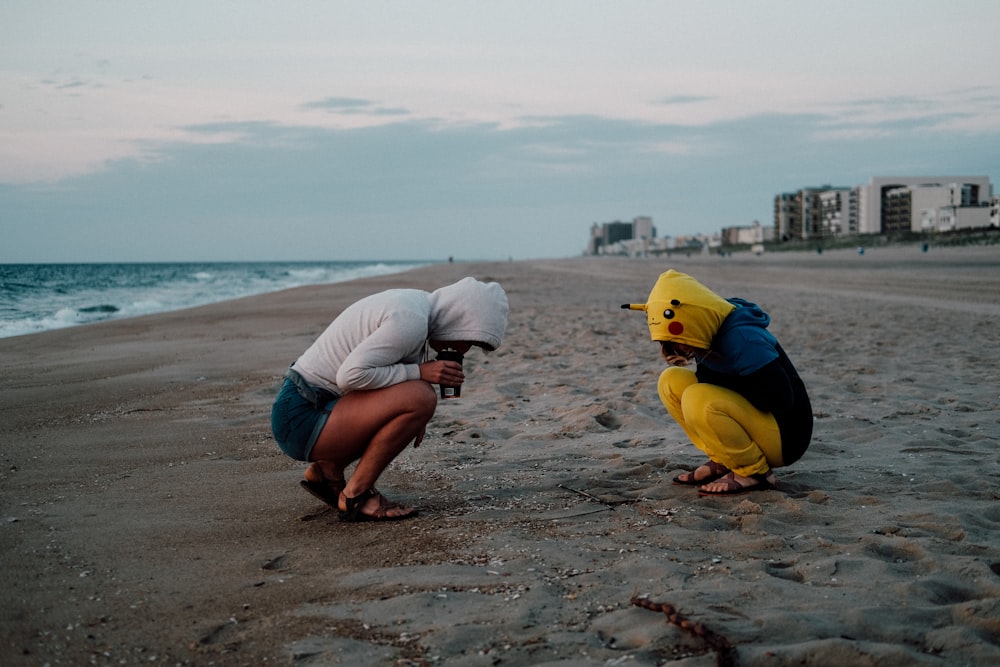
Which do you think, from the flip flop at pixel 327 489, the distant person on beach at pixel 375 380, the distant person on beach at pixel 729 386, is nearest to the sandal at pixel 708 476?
the distant person on beach at pixel 729 386

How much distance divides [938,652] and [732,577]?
66cm

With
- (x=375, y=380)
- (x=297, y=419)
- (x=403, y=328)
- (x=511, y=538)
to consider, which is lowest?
(x=511, y=538)

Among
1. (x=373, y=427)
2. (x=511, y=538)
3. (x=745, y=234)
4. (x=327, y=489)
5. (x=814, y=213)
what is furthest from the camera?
(x=745, y=234)

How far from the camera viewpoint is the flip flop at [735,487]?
3760 millimetres

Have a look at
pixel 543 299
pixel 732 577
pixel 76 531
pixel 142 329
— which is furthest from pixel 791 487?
pixel 543 299

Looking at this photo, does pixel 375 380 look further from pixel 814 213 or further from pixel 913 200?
pixel 814 213

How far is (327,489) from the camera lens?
3668 mm

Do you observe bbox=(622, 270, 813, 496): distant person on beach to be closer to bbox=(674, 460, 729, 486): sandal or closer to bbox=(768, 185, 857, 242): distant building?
bbox=(674, 460, 729, 486): sandal

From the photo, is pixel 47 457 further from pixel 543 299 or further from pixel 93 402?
pixel 543 299

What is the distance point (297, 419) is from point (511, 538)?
1.01 m

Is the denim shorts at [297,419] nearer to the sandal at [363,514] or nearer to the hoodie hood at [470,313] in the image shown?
the sandal at [363,514]

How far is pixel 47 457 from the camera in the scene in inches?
184

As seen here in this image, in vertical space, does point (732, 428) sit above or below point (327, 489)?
above

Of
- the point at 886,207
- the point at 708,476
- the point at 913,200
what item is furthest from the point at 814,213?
the point at 708,476
